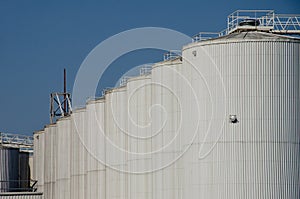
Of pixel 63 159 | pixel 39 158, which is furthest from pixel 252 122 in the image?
pixel 39 158

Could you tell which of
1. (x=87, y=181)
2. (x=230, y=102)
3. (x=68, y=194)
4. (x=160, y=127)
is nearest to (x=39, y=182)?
(x=68, y=194)

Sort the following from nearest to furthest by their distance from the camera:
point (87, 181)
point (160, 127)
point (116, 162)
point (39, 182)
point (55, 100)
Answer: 1. point (160, 127)
2. point (116, 162)
3. point (87, 181)
4. point (39, 182)
5. point (55, 100)

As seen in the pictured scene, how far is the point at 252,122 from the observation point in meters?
48.8

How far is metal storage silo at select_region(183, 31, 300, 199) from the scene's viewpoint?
159ft

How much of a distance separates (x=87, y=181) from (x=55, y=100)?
110ft

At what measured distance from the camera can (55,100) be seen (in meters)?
104

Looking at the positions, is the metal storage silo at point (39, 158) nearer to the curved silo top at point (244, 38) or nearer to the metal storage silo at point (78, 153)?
the metal storage silo at point (78, 153)

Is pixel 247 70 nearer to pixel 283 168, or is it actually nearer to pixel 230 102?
pixel 230 102

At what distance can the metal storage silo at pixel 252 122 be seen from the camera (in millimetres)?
48562

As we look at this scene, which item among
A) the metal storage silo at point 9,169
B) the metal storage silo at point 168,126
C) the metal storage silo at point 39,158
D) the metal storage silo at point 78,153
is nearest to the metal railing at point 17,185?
the metal storage silo at point 9,169

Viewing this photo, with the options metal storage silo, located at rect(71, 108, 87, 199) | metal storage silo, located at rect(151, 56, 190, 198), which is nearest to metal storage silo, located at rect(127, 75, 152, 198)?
metal storage silo, located at rect(151, 56, 190, 198)

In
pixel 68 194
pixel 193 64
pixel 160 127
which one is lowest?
pixel 68 194

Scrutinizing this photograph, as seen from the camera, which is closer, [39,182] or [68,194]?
[68,194]

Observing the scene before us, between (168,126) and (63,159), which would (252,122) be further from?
(63,159)
